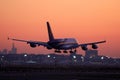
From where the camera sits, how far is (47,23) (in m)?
171

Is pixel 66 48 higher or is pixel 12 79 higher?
pixel 66 48

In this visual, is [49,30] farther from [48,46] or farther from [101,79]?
[101,79]

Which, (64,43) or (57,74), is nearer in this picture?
(57,74)

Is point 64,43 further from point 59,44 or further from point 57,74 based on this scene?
point 57,74

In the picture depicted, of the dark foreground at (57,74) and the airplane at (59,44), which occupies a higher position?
the airplane at (59,44)

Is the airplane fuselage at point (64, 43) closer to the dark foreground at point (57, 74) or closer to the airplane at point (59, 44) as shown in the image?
the airplane at point (59, 44)

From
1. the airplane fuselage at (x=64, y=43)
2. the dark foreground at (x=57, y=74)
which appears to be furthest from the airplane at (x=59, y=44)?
the dark foreground at (x=57, y=74)

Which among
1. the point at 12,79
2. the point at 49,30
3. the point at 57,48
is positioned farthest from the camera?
the point at 49,30

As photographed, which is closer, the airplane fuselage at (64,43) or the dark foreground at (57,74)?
the dark foreground at (57,74)

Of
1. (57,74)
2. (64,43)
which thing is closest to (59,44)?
(64,43)

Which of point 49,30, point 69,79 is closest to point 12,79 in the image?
point 69,79

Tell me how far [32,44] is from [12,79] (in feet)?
261

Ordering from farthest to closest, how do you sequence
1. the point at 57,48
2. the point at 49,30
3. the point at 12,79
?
the point at 49,30, the point at 57,48, the point at 12,79

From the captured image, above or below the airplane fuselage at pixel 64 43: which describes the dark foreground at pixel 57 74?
below
